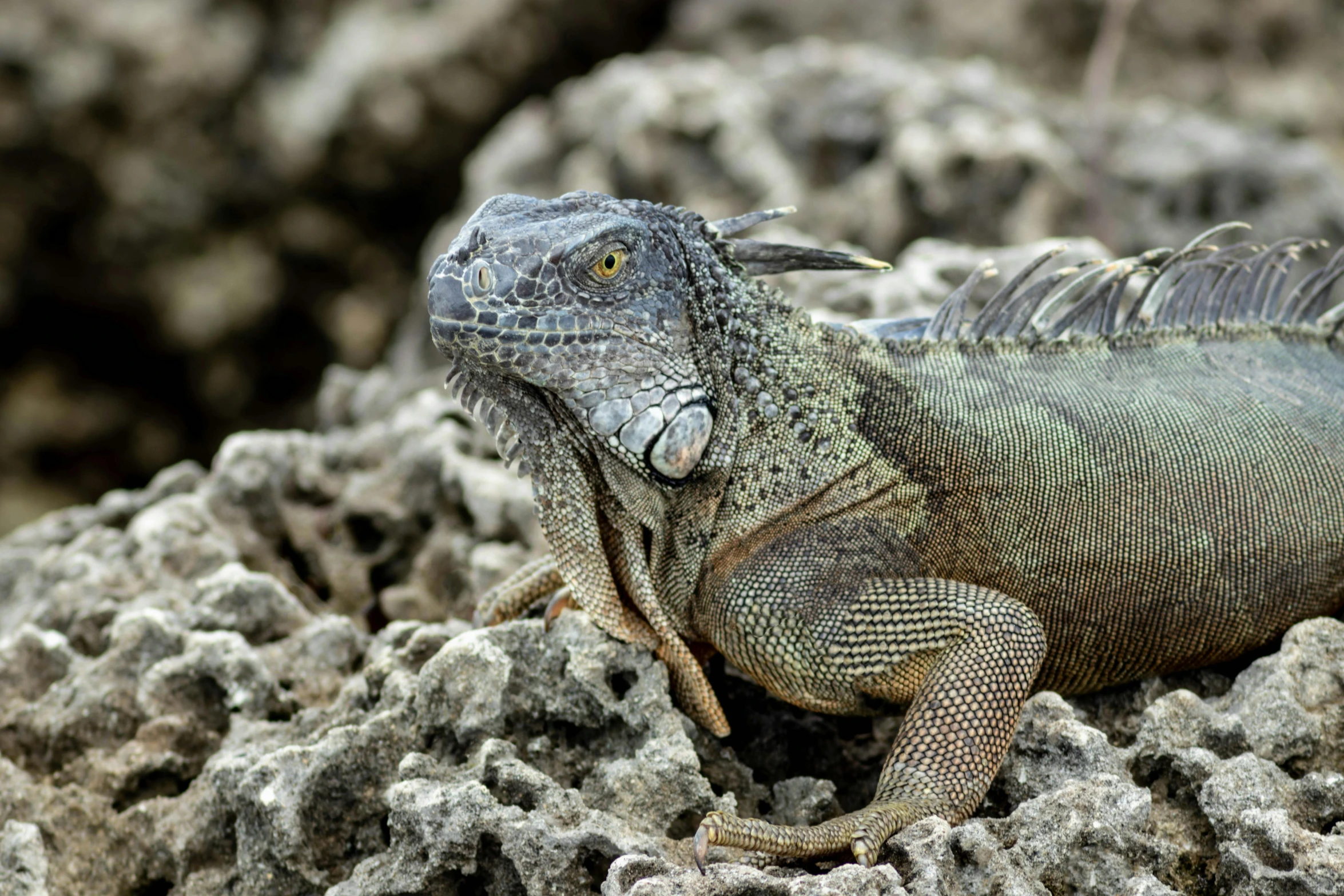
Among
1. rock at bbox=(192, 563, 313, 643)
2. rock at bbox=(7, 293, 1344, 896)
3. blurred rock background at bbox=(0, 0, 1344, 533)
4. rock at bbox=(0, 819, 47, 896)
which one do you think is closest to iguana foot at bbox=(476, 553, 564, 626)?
rock at bbox=(7, 293, 1344, 896)

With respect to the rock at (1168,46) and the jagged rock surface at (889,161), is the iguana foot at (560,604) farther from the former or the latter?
the rock at (1168,46)

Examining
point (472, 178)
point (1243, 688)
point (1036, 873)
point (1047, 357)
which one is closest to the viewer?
point (1036, 873)

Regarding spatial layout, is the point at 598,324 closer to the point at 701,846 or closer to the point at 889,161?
the point at 701,846

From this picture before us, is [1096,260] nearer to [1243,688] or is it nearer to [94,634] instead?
[1243,688]

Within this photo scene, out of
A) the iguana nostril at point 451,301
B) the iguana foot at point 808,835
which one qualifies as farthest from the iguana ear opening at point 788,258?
the iguana foot at point 808,835

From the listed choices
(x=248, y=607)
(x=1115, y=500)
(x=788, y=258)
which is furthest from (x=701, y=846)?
(x=248, y=607)

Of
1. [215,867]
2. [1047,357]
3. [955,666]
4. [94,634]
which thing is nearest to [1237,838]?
[955,666]
